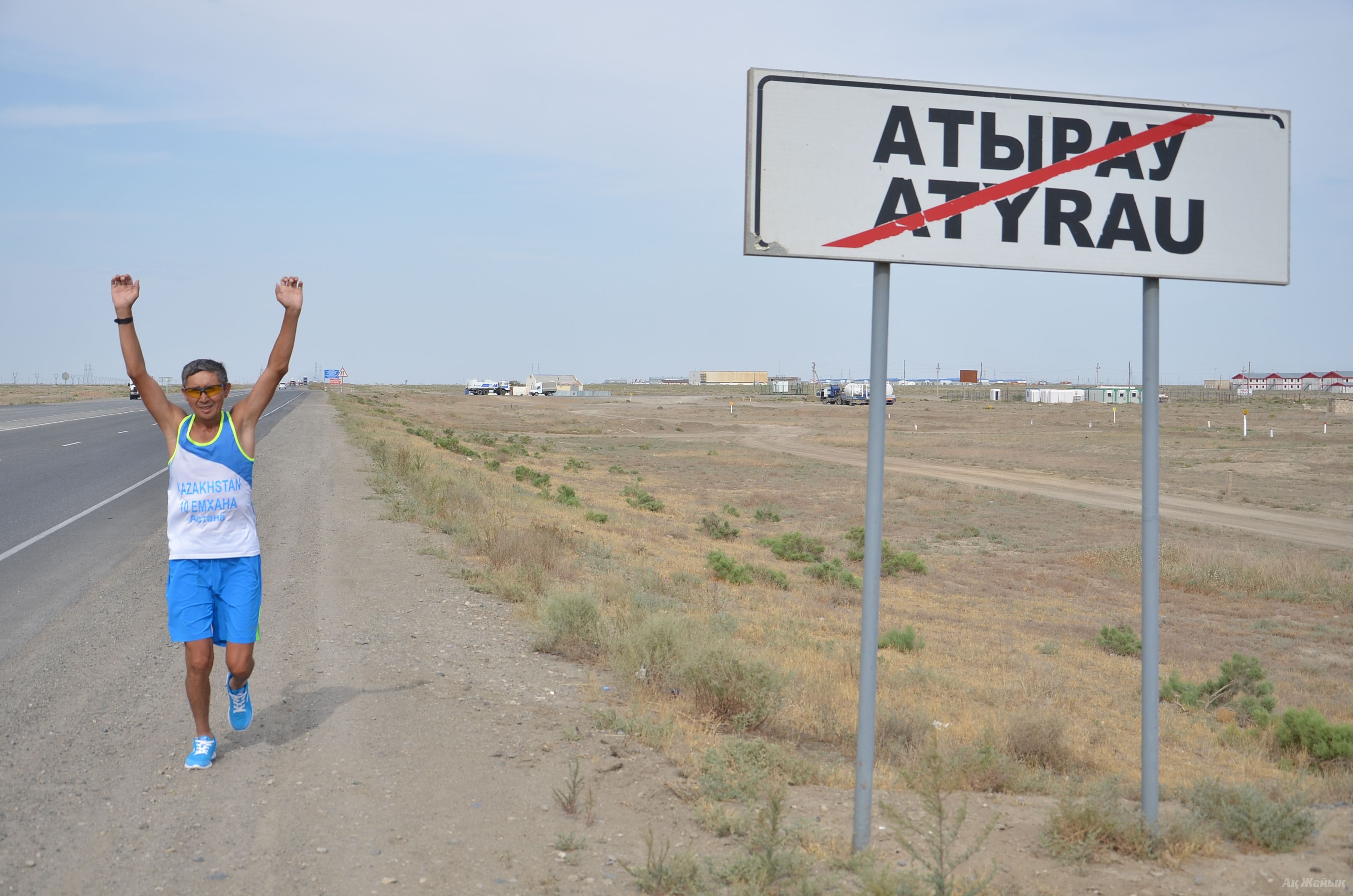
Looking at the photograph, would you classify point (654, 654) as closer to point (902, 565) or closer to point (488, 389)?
point (902, 565)

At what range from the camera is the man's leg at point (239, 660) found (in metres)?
4.84

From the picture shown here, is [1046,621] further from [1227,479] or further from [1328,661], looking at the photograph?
[1227,479]

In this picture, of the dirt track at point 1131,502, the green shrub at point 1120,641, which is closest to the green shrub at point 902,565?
the green shrub at point 1120,641

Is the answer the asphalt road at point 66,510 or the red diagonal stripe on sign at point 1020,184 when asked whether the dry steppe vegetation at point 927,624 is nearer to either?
the red diagonal stripe on sign at point 1020,184

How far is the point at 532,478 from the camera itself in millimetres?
27422

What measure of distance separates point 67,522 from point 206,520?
11536 mm

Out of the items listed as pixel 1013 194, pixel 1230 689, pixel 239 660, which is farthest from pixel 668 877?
pixel 1230 689

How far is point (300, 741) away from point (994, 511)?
25.6 metres

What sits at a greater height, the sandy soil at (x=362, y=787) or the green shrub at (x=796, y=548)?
the sandy soil at (x=362, y=787)

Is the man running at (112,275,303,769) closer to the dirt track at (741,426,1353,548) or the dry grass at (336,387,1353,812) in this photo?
the dry grass at (336,387,1353,812)

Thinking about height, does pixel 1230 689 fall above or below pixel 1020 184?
below

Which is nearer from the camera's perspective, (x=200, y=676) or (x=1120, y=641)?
(x=200, y=676)

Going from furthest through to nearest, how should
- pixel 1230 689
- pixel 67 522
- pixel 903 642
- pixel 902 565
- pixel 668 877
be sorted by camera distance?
pixel 902 565, pixel 67 522, pixel 903 642, pixel 1230 689, pixel 668 877

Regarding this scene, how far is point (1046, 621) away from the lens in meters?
14.1
